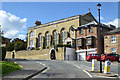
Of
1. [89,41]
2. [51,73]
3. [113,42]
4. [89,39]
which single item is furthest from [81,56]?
[51,73]

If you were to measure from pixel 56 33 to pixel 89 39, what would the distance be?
18.7 metres

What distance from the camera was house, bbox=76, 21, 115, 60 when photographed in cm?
3875

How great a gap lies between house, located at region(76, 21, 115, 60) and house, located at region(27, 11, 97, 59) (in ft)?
8.99

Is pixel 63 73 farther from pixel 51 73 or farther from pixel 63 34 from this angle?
pixel 63 34

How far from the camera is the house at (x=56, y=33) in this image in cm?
4722

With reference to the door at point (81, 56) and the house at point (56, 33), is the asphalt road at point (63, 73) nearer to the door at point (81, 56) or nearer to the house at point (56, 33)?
the door at point (81, 56)

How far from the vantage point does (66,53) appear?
1636 inches

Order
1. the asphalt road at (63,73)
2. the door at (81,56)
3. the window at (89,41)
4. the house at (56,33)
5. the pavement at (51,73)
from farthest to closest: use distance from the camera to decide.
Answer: the house at (56,33), the door at (81,56), the window at (89,41), the asphalt road at (63,73), the pavement at (51,73)

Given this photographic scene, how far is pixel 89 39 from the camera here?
3966cm

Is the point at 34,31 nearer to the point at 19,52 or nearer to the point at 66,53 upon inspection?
the point at 19,52

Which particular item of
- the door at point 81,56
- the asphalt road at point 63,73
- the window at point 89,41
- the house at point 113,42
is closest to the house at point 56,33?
the door at point 81,56

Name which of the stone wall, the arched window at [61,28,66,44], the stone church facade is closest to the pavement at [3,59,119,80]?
the stone wall

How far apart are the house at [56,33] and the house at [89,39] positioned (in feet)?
8.99

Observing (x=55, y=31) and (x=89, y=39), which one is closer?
(x=89, y=39)
